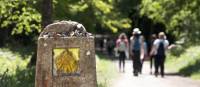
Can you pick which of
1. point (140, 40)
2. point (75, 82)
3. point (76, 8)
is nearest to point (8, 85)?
point (75, 82)

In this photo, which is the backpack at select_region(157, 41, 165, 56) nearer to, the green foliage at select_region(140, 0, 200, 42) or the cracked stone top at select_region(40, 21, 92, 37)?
the green foliage at select_region(140, 0, 200, 42)

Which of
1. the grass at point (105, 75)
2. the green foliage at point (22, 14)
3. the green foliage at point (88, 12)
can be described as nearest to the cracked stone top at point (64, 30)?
the grass at point (105, 75)

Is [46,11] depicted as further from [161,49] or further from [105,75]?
[161,49]

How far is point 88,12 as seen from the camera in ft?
128

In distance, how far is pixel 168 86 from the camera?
2139 centimetres

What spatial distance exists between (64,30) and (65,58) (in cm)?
53

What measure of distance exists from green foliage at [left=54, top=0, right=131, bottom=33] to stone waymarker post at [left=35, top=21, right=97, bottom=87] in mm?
12877

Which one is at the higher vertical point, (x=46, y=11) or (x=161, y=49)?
(x=46, y=11)

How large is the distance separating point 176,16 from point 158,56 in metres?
7.45

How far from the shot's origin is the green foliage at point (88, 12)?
28.1 m

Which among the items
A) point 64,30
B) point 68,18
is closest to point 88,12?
point 68,18

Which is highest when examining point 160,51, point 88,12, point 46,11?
point 88,12

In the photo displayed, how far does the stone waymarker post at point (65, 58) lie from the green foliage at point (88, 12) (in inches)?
507

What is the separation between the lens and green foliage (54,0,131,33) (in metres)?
28.1
